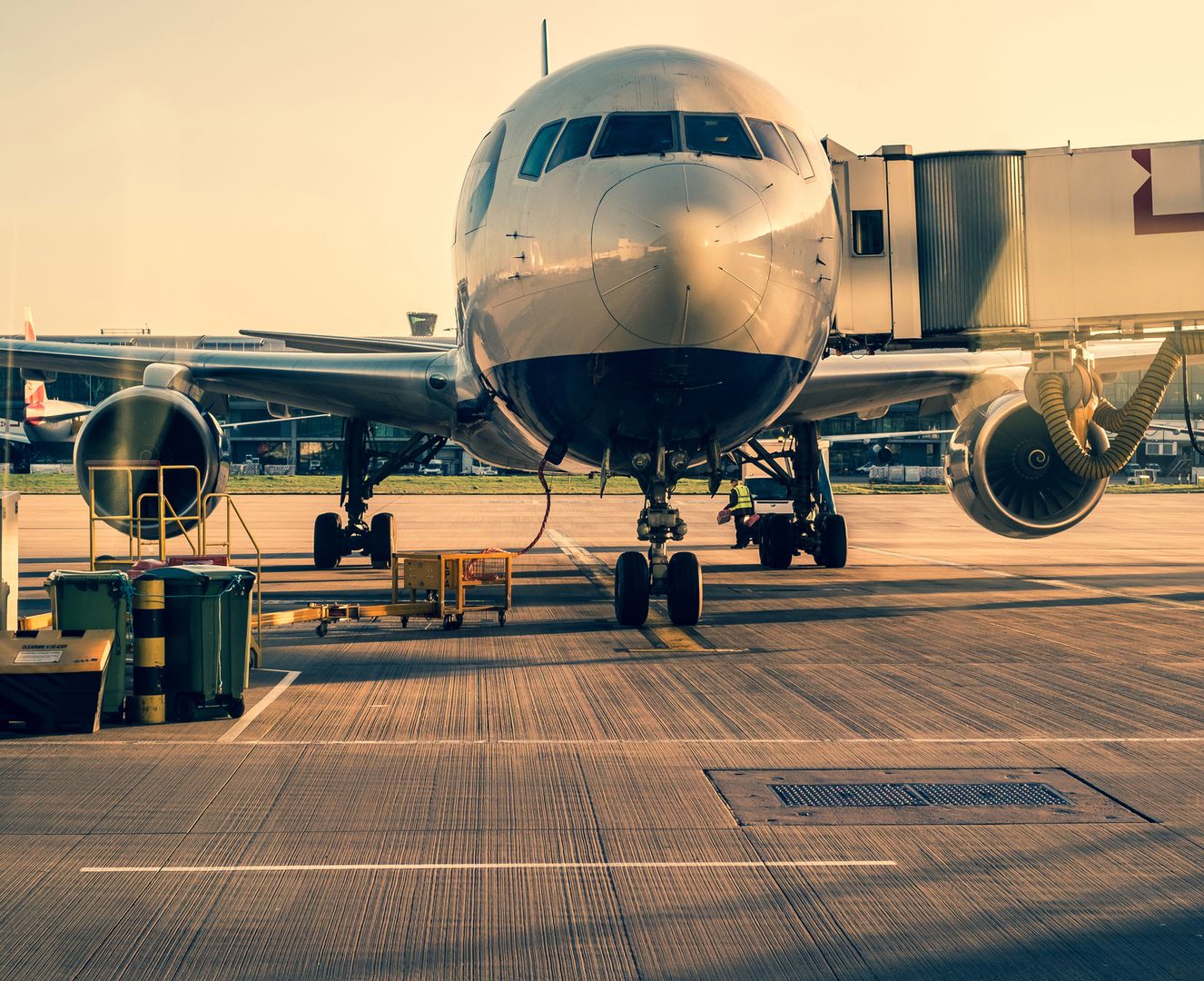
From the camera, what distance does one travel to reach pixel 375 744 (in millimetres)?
7488

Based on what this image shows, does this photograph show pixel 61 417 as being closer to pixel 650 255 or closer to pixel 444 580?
pixel 444 580

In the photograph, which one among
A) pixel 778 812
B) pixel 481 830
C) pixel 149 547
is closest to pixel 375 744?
pixel 481 830

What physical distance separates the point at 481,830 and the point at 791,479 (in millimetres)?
14801

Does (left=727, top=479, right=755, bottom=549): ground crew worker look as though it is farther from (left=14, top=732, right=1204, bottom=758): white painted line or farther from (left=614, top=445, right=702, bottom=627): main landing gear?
(left=14, top=732, right=1204, bottom=758): white painted line

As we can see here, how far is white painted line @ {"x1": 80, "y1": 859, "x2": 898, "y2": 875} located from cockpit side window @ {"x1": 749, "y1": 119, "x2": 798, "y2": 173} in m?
7.06

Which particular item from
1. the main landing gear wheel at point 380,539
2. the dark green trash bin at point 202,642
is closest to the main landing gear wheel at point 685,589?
the dark green trash bin at point 202,642

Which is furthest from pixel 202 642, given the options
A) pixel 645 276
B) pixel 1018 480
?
pixel 1018 480

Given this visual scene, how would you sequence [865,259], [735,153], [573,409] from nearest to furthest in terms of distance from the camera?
[735,153], [573,409], [865,259]

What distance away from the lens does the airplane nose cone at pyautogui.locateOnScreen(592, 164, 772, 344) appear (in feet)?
31.8

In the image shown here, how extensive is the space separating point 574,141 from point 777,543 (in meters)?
10.6

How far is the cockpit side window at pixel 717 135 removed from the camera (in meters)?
10.5

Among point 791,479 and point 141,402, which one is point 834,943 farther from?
point 791,479

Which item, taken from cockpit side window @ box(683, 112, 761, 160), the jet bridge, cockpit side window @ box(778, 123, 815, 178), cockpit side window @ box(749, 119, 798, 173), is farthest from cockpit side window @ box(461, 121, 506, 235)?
the jet bridge

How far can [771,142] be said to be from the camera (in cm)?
1095
